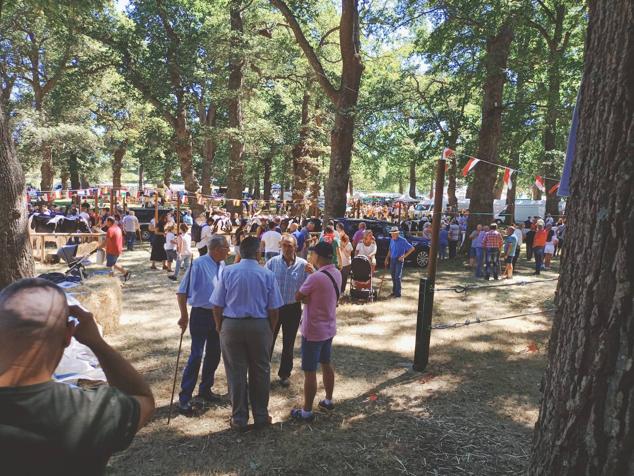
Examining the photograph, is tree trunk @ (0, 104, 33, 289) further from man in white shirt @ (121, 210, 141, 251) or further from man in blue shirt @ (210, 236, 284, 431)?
man in white shirt @ (121, 210, 141, 251)

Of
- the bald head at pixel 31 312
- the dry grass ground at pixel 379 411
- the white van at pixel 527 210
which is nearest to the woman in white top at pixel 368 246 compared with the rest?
the dry grass ground at pixel 379 411

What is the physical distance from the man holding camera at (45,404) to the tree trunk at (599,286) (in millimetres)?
1778

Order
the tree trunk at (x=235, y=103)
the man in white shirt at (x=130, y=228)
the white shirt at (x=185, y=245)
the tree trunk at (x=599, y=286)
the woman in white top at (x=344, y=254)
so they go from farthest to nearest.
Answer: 1. the tree trunk at (x=235, y=103)
2. the man in white shirt at (x=130, y=228)
3. the white shirt at (x=185, y=245)
4. the woman in white top at (x=344, y=254)
5. the tree trunk at (x=599, y=286)

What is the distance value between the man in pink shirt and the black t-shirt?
3.01 meters

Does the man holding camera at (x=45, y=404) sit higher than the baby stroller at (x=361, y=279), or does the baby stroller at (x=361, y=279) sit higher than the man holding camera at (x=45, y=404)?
the man holding camera at (x=45, y=404)

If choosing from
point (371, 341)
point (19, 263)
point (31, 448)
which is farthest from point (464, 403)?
point (19, 263)

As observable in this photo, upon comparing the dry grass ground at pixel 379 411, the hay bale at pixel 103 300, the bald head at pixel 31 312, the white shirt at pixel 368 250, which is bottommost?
the dry grass ground at pixel 379 411

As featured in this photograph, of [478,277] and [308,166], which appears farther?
[308,166]

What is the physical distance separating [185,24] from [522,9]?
13297 millimetres

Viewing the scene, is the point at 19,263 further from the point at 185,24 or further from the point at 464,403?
the point at 185,24

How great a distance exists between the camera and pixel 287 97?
2803 centimetres

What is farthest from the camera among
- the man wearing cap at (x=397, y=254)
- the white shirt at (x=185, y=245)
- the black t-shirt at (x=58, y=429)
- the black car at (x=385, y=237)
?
the black car at (x=385, y=237)

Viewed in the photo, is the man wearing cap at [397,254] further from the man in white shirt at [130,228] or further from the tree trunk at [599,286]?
the man in white shirt at [130,228]

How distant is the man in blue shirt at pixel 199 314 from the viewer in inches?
185
